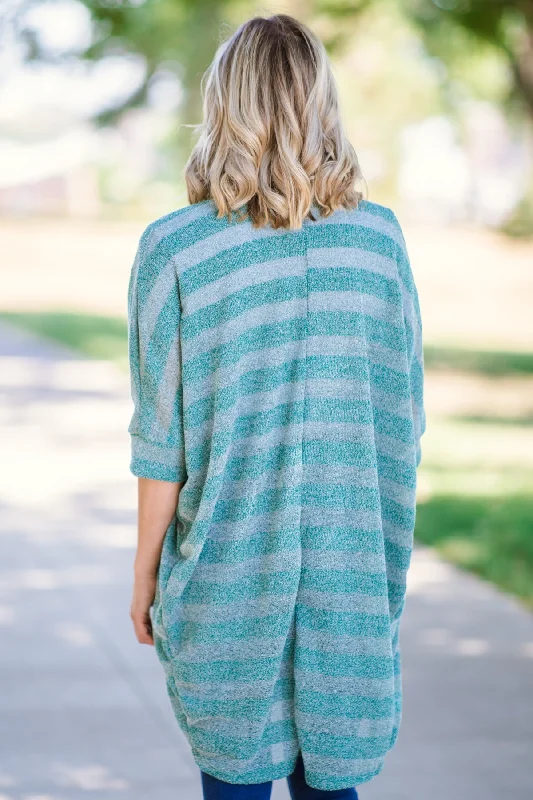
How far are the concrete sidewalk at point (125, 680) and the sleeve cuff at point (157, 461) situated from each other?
A: 1687 millimetres

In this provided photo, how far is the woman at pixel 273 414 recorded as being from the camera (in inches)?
73.9

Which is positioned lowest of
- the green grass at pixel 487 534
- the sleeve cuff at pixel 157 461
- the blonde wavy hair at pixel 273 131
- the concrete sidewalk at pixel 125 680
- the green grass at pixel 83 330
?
the green grass at pixel 83 330

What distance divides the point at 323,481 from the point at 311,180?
0.54 metres

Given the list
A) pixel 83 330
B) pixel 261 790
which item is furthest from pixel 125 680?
pixel 83 330

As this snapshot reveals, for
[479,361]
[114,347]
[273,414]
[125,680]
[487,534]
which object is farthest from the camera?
[114,347]

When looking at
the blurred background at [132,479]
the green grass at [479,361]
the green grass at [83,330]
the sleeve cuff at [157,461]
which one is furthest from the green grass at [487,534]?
the green grass at [83,330]

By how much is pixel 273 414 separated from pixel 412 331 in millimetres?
332

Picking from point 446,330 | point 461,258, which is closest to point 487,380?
point 446,330

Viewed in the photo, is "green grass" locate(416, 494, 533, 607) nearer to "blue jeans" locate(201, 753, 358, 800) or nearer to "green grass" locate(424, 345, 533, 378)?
"blue jeans" locate(201, 753, 358, 800)

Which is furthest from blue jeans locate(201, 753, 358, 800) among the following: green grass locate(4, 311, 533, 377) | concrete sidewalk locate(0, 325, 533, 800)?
green grass locate(4, 311, 533, 377)

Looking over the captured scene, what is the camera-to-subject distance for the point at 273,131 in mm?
1895

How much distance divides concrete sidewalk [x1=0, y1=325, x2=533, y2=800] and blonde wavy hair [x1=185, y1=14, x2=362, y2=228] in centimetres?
211

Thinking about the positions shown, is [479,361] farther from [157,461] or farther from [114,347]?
[157,461]

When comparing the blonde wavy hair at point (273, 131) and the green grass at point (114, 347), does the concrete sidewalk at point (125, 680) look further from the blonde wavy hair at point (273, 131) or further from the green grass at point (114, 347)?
the green grass at point (114, 347)
